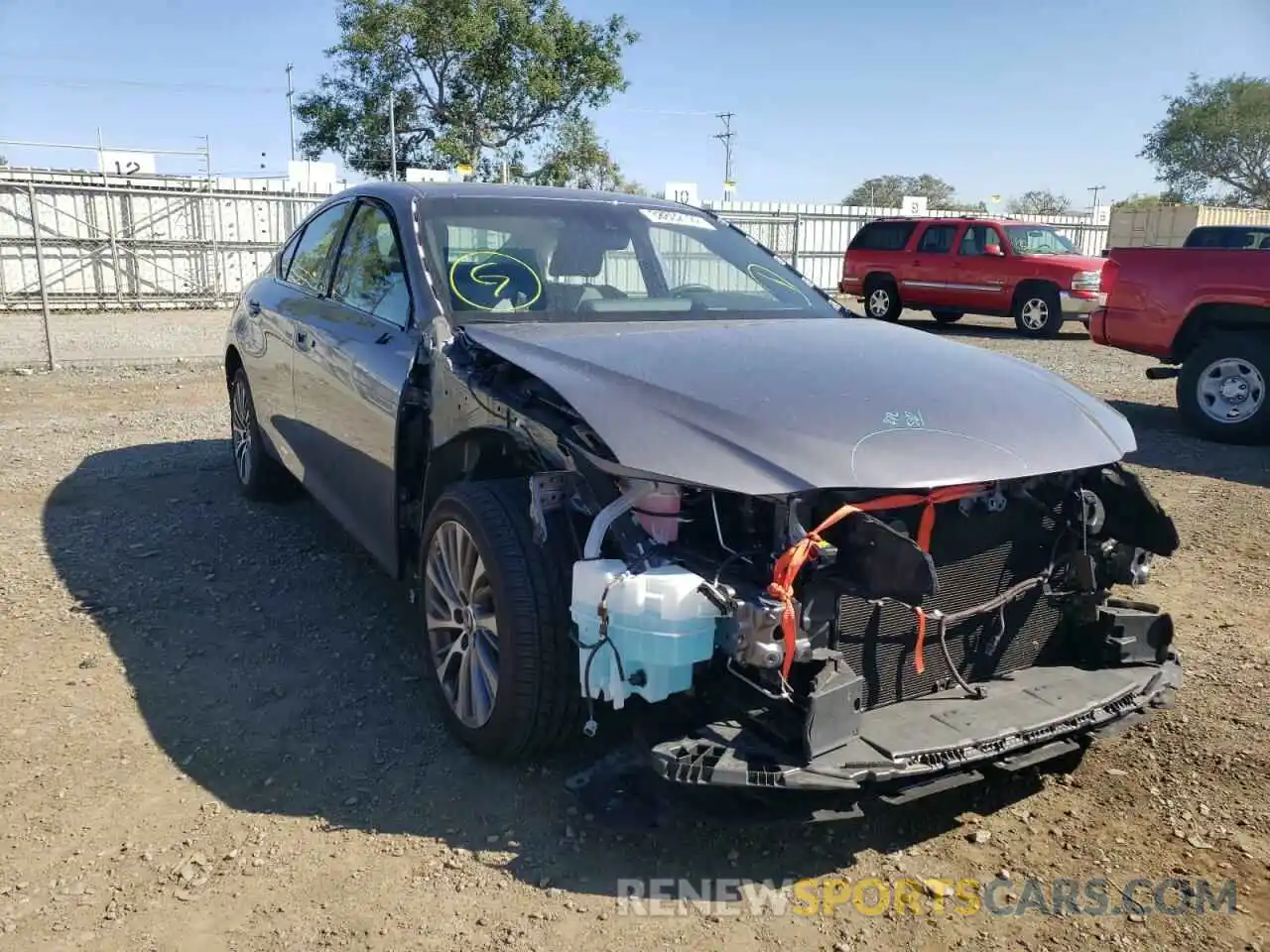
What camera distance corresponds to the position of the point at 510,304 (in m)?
3.84

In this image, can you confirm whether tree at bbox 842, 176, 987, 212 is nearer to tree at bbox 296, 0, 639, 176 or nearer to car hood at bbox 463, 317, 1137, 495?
tree at bbox 296, 0, 639, 176

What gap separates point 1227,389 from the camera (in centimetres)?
830

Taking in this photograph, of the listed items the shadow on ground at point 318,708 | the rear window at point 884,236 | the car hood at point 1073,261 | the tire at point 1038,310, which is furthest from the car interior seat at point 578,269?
the rear window at point 884,236

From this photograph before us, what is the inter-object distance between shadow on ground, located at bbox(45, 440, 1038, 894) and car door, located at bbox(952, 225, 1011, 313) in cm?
1348

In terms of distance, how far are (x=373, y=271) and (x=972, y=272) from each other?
14444 millimetres

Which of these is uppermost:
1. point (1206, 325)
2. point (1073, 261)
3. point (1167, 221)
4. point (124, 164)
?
point (124, 164)

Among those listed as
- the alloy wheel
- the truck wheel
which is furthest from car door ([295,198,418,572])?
the truck wheel

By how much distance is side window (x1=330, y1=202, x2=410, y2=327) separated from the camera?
398cm

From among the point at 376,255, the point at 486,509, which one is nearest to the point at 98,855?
the point at 486,509

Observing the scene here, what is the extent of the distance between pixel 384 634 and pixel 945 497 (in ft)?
8.04

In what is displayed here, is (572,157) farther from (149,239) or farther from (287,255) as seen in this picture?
(287,255)

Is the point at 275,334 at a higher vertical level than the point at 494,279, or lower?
lower

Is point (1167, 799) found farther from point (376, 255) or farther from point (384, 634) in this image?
point (376, 255)

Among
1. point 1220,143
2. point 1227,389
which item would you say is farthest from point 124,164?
point 1220,143
